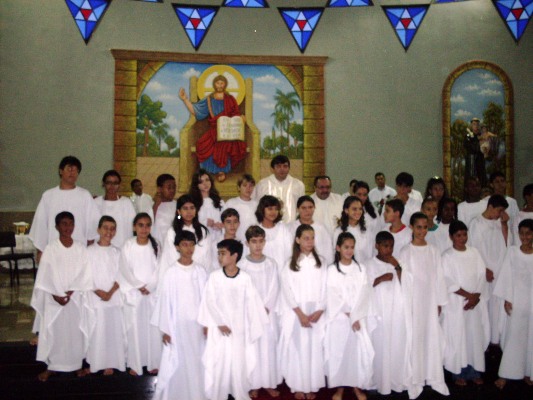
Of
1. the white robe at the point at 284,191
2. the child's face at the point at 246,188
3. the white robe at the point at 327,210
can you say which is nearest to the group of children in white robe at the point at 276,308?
the child's face at the point at 246,188

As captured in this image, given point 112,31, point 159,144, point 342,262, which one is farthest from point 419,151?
point 342,262

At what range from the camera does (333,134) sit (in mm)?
11984

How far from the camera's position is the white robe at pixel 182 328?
4.90 metres

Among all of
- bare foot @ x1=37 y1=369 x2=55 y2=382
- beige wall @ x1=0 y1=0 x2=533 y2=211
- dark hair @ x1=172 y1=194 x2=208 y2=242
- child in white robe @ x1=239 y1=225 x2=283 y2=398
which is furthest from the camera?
beige wall @ x1=0 y1=0 x2=533 y2=211

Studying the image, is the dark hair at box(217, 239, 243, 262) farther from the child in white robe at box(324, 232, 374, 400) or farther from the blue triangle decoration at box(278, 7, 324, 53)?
the blue triangle decoration at box(278, 7, 324, 53)

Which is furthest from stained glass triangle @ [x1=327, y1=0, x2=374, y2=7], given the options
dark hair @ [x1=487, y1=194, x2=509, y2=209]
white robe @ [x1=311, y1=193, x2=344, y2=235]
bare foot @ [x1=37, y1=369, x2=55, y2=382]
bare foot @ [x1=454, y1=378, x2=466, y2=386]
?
bare foot @ [x1=37, y1=369, x2=55, y2=382]

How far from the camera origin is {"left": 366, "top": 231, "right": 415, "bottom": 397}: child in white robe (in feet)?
17.0

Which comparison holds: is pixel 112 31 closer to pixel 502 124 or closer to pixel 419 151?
pixel 419 151

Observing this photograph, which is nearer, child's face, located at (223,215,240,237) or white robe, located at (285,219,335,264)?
child's face, located at (223,215,240,237)

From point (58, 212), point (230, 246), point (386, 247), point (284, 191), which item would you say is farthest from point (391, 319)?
point (58, 212)

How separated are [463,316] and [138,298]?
3.00 metres

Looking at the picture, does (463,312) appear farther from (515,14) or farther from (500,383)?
(515,14)

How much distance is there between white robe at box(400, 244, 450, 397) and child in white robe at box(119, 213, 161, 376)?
2.30 metres

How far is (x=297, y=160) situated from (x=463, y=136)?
3.36 m
